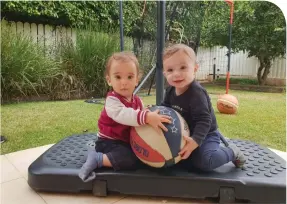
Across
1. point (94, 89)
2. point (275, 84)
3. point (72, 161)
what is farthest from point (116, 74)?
point (275, 84)

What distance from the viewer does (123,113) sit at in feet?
4.38

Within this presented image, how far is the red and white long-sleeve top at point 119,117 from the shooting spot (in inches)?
51.6

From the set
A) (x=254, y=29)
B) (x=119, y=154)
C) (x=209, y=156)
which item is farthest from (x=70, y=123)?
(x=254, y=29)

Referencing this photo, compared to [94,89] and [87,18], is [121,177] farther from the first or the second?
[87,18]

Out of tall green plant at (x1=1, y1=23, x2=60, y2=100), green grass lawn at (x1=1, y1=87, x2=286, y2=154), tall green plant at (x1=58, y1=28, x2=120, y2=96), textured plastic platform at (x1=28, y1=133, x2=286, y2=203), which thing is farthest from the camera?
tall green plant at (x1=58, y1=28, x2=120, y2=96)

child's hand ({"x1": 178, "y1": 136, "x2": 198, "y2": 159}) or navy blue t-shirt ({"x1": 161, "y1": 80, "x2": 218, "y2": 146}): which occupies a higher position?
navy blue t-shirt ({"x1": 161, "y1": 80, "x2": 218, "y2": 146})

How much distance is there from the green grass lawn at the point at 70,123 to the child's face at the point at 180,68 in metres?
1.25

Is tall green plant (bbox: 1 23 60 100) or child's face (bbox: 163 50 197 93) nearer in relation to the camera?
child's face (bbox: 163 50 197 93)

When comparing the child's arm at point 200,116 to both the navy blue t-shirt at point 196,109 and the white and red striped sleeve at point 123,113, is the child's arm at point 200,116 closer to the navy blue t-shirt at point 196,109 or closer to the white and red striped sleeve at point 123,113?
the navy blue t-shirt at point 196,109

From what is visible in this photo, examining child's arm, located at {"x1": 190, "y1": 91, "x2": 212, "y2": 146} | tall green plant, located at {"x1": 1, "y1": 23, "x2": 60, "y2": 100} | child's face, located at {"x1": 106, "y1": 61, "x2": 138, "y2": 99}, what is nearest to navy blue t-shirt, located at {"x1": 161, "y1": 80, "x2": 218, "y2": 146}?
child's arm, located at {"x1": 190, "y1": 91, "x2": 212, "y2": 146}

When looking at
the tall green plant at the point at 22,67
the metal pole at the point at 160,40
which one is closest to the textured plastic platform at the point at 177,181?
the metal pole at the point at 160,40

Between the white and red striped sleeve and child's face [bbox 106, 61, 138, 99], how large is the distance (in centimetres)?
6

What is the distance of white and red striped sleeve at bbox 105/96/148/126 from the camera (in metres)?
1.30

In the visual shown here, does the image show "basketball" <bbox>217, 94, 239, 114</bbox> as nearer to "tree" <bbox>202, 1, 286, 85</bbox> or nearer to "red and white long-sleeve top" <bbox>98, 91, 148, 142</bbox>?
"red and white long-sleeve top" <bbox>98, 91, 148, 142</bbox>
